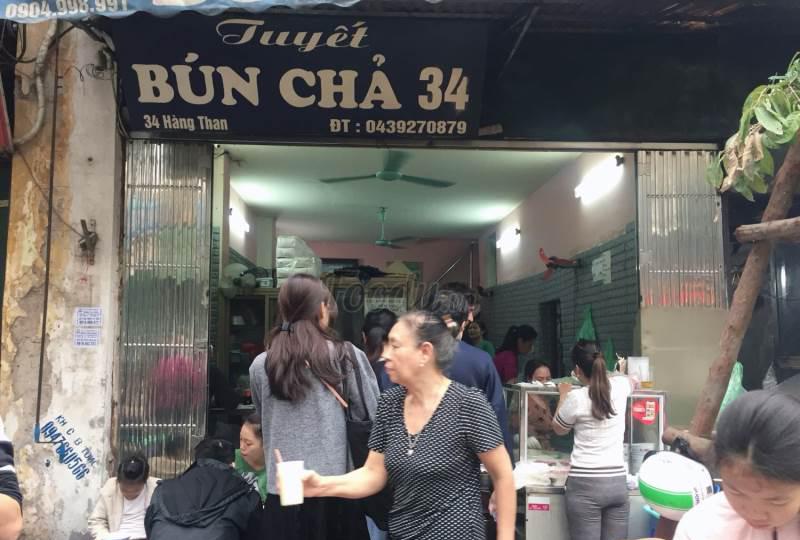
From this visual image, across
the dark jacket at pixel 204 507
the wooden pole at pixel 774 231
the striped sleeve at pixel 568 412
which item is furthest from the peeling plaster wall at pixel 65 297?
the wooden pole at pixel 774 231

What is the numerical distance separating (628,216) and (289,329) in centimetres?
431

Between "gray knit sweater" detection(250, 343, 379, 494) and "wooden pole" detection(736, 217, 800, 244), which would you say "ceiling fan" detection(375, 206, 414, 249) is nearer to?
"wooden pole" detection(736, 217, 800, 244)

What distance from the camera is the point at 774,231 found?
304 cm

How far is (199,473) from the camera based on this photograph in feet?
10.4

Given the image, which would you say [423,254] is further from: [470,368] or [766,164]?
[766,164]

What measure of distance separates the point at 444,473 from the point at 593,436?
1823 mm

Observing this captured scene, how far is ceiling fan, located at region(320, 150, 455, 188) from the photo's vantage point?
23.6 feet

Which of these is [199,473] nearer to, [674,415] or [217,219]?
[674,415]

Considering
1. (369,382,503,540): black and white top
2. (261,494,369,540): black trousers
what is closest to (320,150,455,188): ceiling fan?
(261,494,369,540): black trousers

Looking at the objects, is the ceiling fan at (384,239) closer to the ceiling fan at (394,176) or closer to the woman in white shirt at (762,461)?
the ceiling fan at (394,176)

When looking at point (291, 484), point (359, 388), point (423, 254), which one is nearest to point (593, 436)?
point (359, 388)

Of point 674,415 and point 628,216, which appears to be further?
point 628,216

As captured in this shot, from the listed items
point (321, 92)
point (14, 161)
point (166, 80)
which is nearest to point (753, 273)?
point (321, 92)

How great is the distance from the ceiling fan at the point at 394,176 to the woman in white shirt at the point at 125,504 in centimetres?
396
